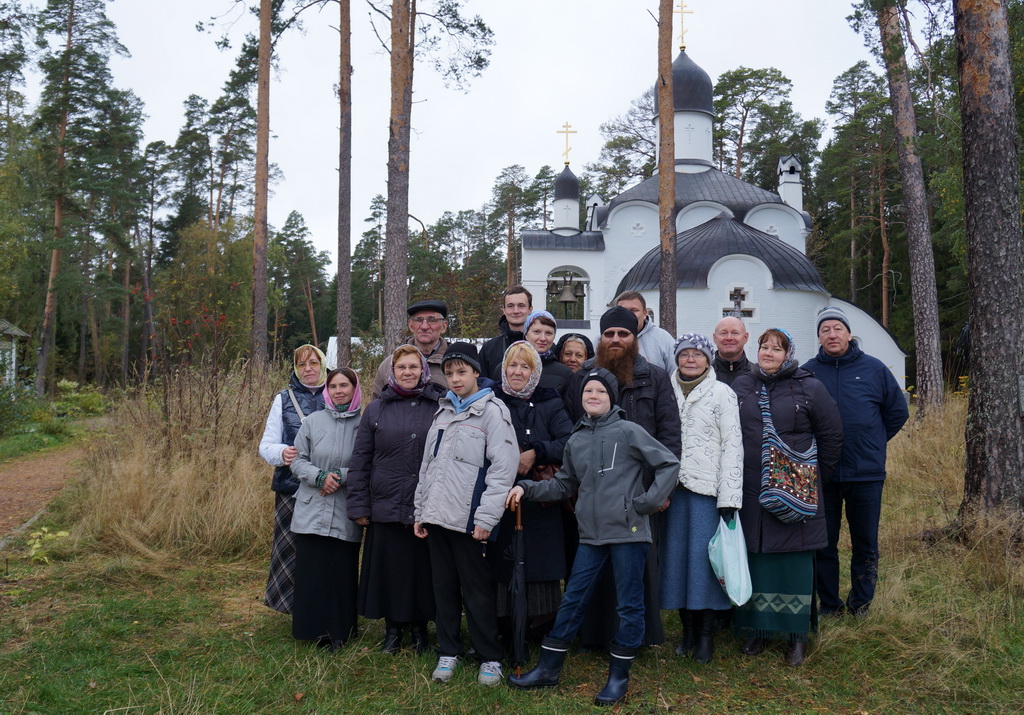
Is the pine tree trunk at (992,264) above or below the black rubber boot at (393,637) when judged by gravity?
above

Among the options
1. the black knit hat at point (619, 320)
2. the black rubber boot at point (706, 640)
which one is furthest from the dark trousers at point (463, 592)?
the black knit hat at point (619, 320)

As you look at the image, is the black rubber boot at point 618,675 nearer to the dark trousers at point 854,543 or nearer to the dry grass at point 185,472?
the dark trousers at point 854,543

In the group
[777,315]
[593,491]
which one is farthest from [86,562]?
[777,315]

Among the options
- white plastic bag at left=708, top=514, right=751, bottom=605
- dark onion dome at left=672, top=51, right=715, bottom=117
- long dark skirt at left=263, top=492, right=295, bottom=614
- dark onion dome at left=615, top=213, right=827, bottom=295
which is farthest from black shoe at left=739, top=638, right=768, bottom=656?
dark onion dome at left=672, top=51, right=715, bottom=117

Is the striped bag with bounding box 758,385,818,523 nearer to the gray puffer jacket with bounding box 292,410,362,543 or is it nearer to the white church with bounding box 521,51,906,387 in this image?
the gray puffer jacket with bounding box 292,410,362,543

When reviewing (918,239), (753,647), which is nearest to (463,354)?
(753,647)

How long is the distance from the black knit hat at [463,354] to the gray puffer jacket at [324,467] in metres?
0.74

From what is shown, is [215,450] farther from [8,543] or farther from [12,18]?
[12,18]

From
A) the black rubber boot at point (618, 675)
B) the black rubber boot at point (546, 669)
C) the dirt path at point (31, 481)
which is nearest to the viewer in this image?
the black rubber boot at point (618, 675)

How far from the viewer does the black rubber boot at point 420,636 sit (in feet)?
14.2

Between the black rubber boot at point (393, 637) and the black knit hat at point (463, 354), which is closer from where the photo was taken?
the black knit hat at point (463, 354)

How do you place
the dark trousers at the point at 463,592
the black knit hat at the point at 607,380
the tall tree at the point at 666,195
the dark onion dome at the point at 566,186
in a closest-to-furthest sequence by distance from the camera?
the black knit hat at the point at 607,380
the dark trousers at the point at 463,592
the tall tree at the point at 666,195
the dark onion dome at the point at 566,186

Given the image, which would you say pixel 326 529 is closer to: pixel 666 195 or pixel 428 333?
pixel 428 333

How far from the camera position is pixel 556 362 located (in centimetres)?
455
